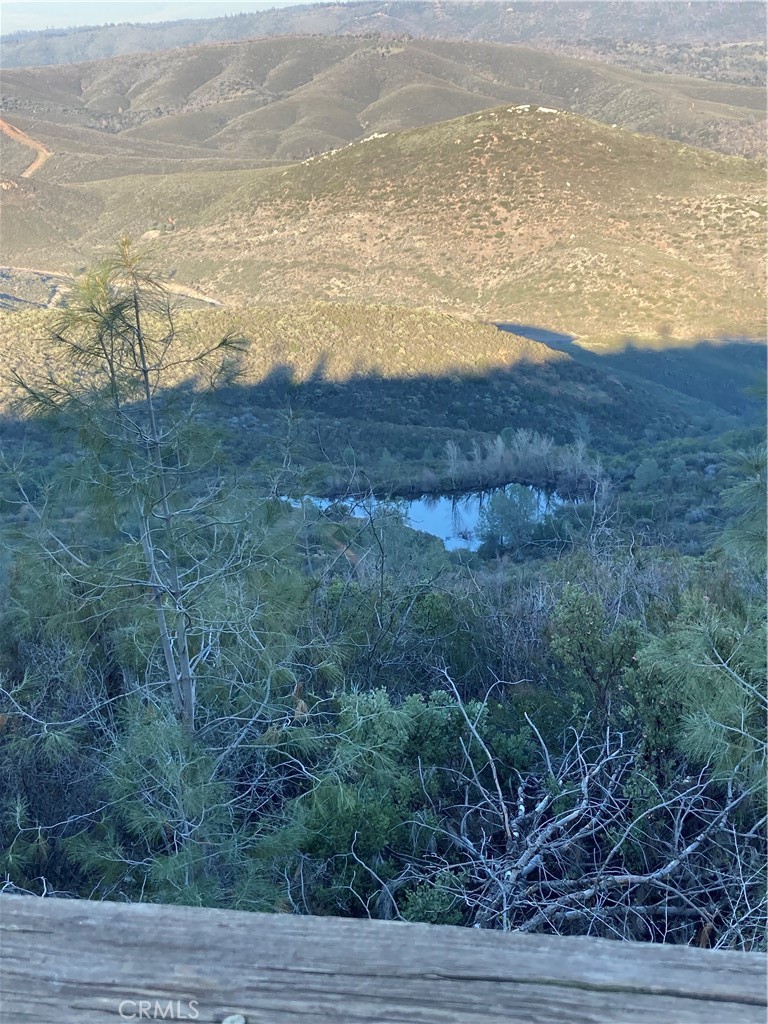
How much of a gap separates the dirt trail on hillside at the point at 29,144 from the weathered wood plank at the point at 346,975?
316ft

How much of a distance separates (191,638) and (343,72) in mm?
138476

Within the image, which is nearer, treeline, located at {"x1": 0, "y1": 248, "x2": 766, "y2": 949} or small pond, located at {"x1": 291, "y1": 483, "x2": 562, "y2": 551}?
treeline, located at {"x1": 0, "y1": 248, "x2": 766, "y2": 949}

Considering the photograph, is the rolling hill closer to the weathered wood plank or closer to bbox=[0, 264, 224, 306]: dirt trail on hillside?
bbox=[0, 264, 224, 306]: dirt trail on hillside

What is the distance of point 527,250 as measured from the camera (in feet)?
180

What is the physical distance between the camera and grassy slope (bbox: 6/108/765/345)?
49.8 m

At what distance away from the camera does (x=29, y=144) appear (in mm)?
91688

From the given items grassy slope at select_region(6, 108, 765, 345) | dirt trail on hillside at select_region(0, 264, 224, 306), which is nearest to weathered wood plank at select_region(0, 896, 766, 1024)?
grassy slope at select_region(6, 108, 765, 345)

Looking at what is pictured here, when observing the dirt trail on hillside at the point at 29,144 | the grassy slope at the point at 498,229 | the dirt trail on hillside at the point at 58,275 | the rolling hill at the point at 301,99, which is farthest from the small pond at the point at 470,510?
the dirt trail on hillside at the point at 29,144

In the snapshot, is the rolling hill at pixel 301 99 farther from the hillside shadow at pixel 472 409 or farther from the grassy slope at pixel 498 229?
the hillside shadow at pixel 472 409

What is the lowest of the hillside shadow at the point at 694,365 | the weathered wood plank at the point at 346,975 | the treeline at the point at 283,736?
the hillside shadow at the point at 694,365

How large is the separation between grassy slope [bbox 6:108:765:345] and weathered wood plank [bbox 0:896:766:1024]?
47.0m

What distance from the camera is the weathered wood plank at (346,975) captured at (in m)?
0.93

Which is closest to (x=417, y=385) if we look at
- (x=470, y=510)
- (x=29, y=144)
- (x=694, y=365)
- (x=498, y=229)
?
(x=470, y=510)

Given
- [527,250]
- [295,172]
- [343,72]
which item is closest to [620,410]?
[527,250]
